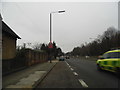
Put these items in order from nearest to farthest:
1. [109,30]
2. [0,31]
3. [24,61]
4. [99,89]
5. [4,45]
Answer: [99,89] < [0,31] < [4,45] < [24,61] < [109,30]

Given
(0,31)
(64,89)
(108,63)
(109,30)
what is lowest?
(64,89)

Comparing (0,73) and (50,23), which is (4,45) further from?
(50,23)

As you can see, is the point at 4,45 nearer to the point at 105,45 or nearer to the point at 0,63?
the point at 0,63

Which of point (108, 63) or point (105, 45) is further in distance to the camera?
point (105, 45)

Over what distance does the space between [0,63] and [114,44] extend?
140ft

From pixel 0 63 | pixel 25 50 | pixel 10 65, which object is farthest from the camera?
pixel 25 50

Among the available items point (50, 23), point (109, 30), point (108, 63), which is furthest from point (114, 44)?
point (108, 63)

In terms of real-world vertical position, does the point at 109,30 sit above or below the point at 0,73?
above

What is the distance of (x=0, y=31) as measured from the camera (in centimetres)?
976

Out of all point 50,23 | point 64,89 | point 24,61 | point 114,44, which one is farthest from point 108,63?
point 114,44

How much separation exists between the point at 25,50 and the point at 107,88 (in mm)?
11023

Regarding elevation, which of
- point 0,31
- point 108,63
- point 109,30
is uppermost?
point 109,30

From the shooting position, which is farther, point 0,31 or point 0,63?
point 0,31

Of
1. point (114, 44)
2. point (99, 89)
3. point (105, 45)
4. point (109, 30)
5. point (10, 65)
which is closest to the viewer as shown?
point (99, 89)
